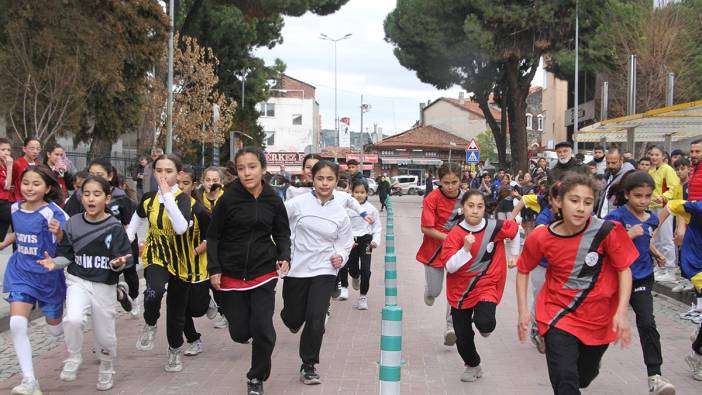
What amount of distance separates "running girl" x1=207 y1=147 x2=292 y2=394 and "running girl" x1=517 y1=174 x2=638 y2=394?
1919 millimetres

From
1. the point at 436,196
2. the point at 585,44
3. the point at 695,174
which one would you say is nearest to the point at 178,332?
the point at 436,196

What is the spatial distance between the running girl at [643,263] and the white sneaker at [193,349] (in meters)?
3.76

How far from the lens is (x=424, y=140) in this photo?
275ft

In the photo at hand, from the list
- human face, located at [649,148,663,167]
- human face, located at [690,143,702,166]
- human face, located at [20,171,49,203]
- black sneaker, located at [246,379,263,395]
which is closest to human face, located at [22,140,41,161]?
human face, located at [20,171,49,203]

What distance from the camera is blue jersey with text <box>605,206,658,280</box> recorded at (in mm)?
5996

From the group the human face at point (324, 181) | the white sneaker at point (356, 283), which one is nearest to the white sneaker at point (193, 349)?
the human face at point (324, 181)

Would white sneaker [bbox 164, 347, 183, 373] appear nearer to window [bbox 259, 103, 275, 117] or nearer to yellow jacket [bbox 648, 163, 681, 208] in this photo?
yellow jacket [bbox 648, 163, 681, 208]

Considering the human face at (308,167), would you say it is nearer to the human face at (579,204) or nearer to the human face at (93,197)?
the human face at (93,197)

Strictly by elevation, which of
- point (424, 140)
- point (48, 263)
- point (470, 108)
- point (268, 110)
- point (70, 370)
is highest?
point (470, 108)

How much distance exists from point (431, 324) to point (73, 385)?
4045mm

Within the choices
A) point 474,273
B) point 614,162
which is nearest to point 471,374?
point 474,273

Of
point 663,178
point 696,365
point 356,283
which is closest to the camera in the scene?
point 696,365

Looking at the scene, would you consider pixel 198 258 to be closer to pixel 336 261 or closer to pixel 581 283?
pixel 336 261

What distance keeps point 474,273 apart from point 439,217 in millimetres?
1488
